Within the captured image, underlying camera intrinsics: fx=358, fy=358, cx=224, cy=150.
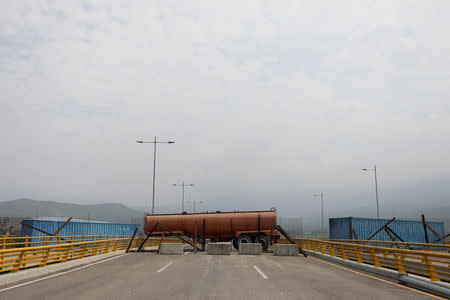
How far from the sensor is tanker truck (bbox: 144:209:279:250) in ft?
98.5

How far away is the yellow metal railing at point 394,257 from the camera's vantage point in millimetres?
10969

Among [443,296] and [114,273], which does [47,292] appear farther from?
[443,296]

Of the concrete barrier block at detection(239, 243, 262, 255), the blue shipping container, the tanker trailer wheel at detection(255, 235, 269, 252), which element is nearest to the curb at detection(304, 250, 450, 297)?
the concrete barrier block at detection(239, 243, 262, 255)

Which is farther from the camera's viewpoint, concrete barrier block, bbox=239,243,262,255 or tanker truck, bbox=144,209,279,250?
tanker truck, bbox=144,209,279,250

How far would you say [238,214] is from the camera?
30.4 m

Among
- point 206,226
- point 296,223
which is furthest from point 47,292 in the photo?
point 296,223

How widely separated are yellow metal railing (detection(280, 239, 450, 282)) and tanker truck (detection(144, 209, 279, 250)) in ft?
9.89

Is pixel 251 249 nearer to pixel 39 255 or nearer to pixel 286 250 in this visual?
pixel 286 250

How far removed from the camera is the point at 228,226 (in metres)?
30.1

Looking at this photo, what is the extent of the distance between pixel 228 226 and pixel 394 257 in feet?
50.1

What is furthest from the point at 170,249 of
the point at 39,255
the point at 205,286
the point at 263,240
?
the point at 205,286

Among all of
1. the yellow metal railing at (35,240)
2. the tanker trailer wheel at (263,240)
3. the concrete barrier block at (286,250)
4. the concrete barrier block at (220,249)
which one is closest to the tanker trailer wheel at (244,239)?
the tanker trailer wheel at (263,240)

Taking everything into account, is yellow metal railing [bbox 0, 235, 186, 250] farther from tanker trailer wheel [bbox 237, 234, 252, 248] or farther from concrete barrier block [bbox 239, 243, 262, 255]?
concrete barrier block [bbox 239, 243, 262, 255]

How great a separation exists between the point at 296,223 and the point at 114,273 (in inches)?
1028
